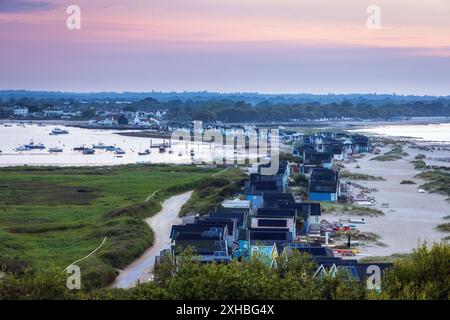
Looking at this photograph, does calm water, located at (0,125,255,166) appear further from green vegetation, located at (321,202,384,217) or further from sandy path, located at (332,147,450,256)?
green vegetation, located at (321,202,384,217)

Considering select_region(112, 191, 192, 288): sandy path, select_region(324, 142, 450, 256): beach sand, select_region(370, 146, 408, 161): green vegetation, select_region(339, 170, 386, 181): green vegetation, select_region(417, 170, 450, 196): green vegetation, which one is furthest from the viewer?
select_region(370, 146, 408, 161): green vegetation

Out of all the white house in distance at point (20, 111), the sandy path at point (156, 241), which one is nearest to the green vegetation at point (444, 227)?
the sandy path at point (156, 241)

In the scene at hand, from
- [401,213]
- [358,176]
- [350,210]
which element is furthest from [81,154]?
[401,213]

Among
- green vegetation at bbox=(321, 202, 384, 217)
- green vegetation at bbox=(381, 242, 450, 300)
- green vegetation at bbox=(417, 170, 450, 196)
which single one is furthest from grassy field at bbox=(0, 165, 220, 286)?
green vegetation at bbox=(417, 170, 450, 196)

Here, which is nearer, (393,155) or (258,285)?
(258,285)

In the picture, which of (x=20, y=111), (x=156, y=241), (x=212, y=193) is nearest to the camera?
(x=156, y=241)

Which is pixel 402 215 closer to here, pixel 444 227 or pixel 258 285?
pixel 444 227
